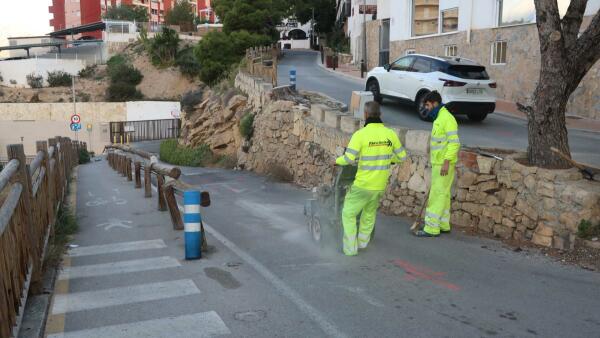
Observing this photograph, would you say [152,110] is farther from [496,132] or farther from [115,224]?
[115,224]

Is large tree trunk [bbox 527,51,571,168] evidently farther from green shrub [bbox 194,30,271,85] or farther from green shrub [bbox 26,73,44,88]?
green shrub [bbox 26,73,44,88]

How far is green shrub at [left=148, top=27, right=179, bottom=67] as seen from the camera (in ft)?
200

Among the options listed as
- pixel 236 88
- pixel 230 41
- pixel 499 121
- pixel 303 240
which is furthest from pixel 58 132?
pixel 303 240

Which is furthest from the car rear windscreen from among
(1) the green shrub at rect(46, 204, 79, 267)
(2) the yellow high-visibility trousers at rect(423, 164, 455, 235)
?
(1) the green shrub at rect(46, 204, 79, 267)

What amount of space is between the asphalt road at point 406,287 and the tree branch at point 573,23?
10.3ft

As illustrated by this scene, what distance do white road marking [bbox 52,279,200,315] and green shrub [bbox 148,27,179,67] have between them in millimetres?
57792

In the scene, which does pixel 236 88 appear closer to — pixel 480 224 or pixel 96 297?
pixel 480 224

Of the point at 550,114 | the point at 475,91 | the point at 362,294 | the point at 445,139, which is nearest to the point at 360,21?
the point at 475,91

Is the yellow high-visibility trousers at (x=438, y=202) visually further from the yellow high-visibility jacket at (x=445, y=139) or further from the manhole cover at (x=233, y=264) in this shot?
the manhole cover at (x=233, y=264)

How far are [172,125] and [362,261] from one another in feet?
148

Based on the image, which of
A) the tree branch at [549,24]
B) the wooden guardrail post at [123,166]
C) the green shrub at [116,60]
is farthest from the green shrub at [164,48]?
the tree branch at [549,24]

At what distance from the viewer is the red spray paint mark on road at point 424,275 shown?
5992 millimetres

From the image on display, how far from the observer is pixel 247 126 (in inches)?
840

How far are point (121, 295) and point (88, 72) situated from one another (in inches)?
2461
